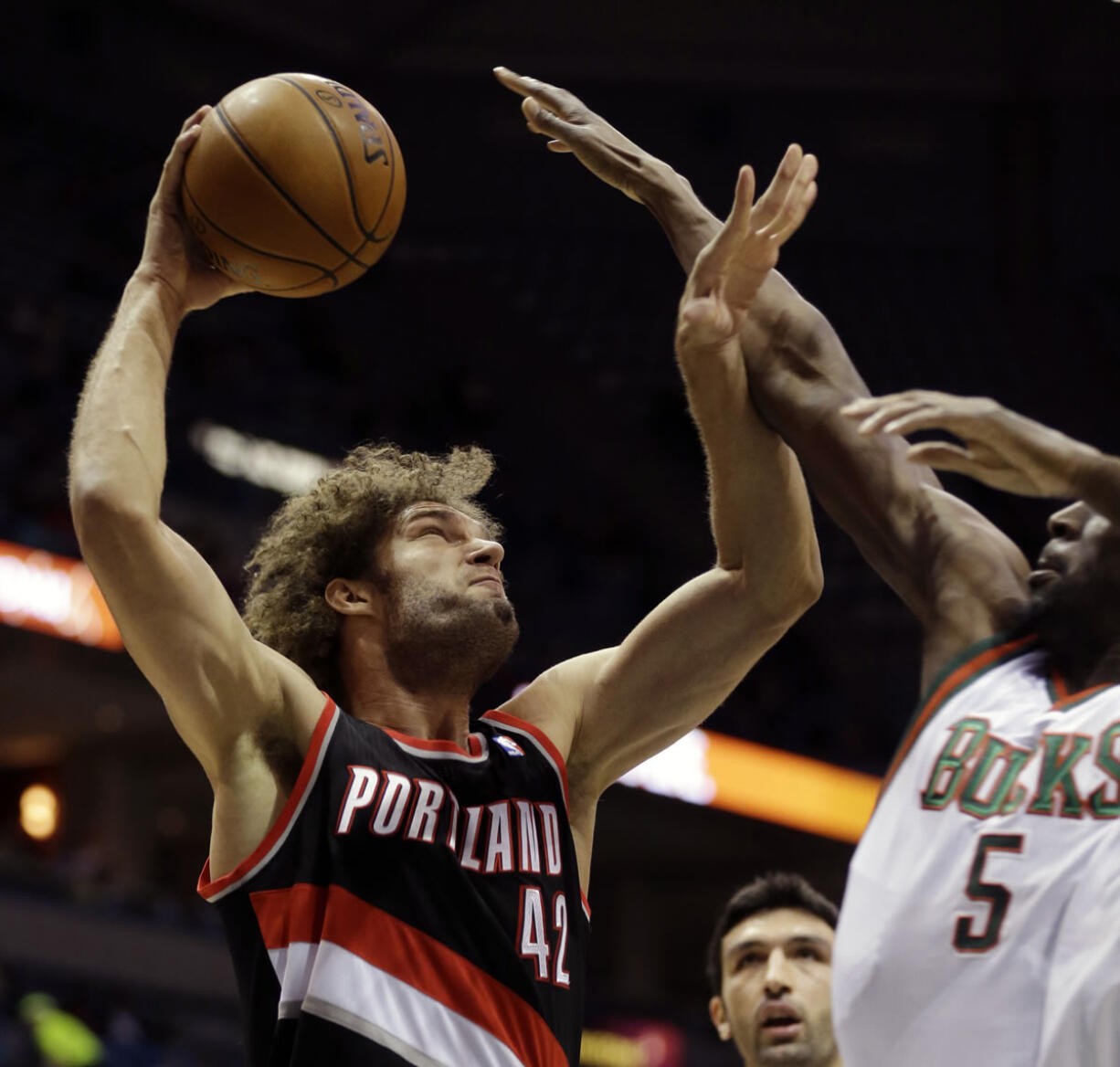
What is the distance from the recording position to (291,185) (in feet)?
10.9

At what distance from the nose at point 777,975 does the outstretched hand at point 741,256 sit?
240 cm

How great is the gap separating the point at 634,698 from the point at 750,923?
144 centimetres

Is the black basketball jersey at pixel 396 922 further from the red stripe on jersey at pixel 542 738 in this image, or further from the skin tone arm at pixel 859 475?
the skin tone arm at pixel 859 475

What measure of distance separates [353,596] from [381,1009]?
921 mm

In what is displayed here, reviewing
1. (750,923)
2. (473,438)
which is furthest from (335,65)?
(750,923)

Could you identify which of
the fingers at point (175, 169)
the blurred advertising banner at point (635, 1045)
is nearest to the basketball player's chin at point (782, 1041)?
the fingers at point (175, 169)

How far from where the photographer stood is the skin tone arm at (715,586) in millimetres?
2570

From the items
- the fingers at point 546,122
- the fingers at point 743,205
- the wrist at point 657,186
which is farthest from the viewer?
the fingers at point 546,122

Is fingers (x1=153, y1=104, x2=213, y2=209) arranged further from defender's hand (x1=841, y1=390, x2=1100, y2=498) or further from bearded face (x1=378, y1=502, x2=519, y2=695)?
defender's hand (x1=841, y1=390, x2=1100, y2=498)

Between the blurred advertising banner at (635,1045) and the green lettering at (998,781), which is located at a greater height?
the blurred advertising banner at (635,1045)

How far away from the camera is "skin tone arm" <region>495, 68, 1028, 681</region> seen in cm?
220

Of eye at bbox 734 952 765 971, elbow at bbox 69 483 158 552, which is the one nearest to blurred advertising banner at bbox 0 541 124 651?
eye at bbox 734 952 765 971

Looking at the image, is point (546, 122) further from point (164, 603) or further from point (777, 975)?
point (777, 975)

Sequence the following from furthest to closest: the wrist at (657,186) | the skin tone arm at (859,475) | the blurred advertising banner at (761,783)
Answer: the blurred advertising banner at (761,783)
the wrist at (657,186)
the skin tone arm at (859,475)
